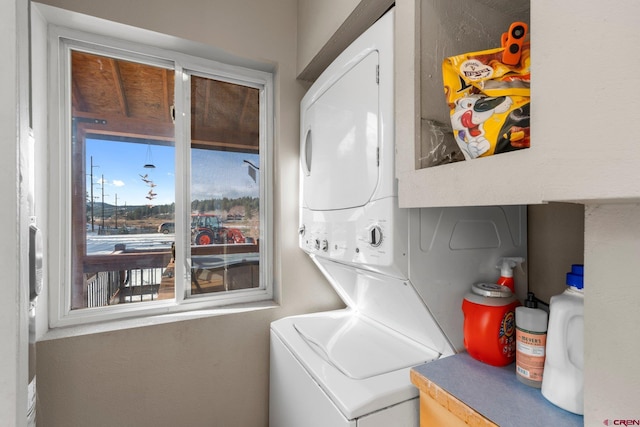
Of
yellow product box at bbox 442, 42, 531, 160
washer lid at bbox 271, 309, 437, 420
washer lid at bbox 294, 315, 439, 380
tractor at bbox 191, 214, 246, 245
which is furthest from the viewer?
tractor at bbox 191, 214, 246, 245

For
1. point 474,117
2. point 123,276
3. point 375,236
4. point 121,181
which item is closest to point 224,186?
point 121,181

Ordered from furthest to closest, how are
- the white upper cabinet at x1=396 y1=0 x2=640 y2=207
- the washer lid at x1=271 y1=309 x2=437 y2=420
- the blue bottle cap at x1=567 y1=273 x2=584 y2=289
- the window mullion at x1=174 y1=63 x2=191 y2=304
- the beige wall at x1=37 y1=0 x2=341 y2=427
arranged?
the window mullion at x1=174 y1=63 x2=191 y2=304
the beige wall at x1=37 y1=0 x2=341 y2=427
the washer lid at x1=271 y1=309 x2=437 y2=420
the blue bottle cap at x1=567 y1=273 x2=584 y2=289
the white upper cabinet at x1=396 y1=0 x2=640 y2=207

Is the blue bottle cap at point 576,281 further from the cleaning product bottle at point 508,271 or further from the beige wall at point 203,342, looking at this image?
the beige wall at point 203,342

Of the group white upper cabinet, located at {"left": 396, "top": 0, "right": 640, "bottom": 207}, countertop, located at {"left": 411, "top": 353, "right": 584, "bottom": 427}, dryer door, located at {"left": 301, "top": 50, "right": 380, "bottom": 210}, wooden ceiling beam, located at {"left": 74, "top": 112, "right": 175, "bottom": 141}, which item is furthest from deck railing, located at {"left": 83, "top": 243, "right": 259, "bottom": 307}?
white upper cabinet, located at {"left": 396, "top": 0, "right": 640, "bottom": 207}

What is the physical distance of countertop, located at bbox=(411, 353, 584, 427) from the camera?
3.29ft

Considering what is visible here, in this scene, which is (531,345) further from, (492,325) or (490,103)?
(490,103)

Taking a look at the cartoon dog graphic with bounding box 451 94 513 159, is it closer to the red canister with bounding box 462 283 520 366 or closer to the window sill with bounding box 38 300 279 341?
the red canister with bounding box 462 283 520 366

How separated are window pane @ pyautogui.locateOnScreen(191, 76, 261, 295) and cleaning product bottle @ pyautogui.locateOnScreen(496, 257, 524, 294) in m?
1.90

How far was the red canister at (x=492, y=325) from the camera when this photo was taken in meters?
1.34

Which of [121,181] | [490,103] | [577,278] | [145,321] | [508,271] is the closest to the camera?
[490,103]

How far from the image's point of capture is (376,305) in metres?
1.95

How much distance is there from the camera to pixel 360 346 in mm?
1710

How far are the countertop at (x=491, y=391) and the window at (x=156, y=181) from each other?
5.32 feet

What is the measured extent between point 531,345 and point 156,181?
2570 mm
